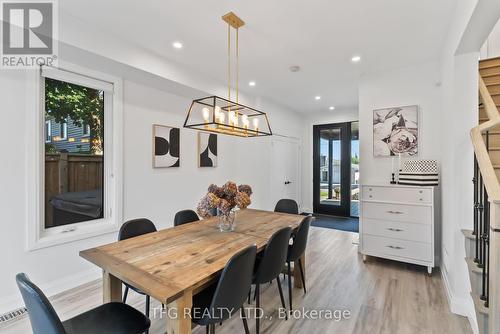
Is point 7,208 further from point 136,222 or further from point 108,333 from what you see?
point 108,333

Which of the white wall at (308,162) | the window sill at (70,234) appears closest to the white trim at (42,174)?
→ the window sill at (70,234)

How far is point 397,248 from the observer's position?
3193 millimetres

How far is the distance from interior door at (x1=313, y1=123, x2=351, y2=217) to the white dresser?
9.19 ft

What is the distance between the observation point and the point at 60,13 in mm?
2277

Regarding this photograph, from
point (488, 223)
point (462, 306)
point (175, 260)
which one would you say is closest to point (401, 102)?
point (488, 223)

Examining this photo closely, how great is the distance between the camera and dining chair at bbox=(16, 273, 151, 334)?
105 centimetres

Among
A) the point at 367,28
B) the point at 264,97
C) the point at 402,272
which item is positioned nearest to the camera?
the point at 367,28

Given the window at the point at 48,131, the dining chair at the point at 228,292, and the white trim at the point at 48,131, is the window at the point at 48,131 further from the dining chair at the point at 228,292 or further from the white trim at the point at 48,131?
the dining chair at the point at 228,292

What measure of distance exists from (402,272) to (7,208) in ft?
14.5

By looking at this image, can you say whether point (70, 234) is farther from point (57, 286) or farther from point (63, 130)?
point (63, 130)

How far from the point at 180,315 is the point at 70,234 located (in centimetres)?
218

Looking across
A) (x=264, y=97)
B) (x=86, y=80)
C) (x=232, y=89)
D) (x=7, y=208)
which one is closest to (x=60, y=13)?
(x=86, y=80)

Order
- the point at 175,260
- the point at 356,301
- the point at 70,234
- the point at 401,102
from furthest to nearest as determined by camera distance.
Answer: the point at 401,102, the point at 70,234, the point at 356,301, the point at 175,260

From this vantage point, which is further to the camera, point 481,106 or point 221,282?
point 481,106
